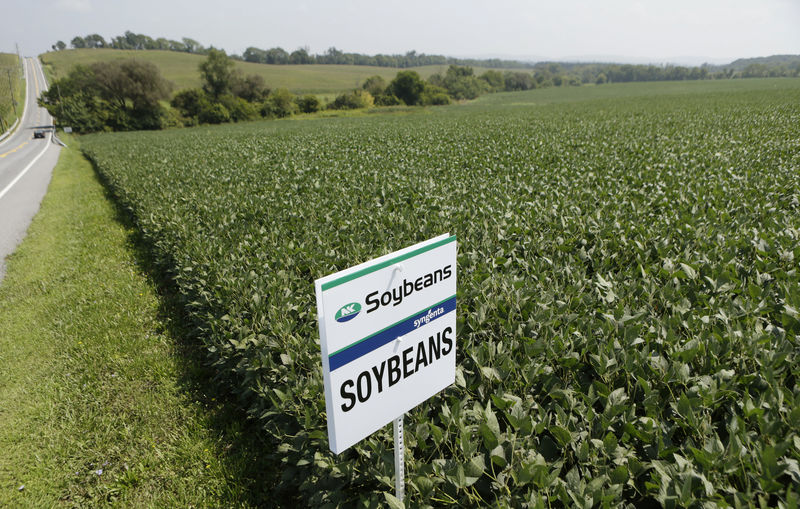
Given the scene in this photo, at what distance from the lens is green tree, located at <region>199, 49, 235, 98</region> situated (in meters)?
69.5

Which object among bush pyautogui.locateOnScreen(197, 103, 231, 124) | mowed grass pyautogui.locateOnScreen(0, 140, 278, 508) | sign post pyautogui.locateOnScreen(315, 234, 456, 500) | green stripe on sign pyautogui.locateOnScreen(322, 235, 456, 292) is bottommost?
bush pyautogui.locateOnScreen(197, 103, 231, 124)

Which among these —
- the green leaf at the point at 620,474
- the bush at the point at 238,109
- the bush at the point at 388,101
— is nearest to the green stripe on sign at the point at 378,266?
the green leaf at the point at 620,474

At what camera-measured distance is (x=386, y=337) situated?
1.95 metres

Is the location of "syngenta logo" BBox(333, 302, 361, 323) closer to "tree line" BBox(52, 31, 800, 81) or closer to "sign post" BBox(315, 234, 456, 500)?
"sign post" BBox(315, 234, 456, 500)

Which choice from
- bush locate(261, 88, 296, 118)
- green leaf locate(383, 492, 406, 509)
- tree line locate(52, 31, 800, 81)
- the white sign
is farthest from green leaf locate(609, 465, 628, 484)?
tree line locate(52, 31, 800, 81)

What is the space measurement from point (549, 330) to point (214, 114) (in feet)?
228

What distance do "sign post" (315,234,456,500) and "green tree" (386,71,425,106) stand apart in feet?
280

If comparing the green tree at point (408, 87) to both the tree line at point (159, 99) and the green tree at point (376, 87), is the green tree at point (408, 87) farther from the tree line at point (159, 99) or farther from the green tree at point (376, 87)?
the green tree at point (376, 87)

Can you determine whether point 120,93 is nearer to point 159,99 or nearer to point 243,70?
point 159,99

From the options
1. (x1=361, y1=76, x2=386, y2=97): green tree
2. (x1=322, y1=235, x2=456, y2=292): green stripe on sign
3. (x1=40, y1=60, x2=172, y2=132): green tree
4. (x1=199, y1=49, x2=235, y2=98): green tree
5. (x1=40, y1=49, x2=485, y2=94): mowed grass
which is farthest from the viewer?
(x1=40, y1=49, x2=485, y2=94): mowed grass

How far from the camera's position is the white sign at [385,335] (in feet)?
5.64

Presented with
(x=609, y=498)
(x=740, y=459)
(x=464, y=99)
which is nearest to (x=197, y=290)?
(x=609, y=498)

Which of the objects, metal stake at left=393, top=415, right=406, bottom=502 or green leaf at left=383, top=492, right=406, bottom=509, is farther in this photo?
metal stake at left=393, top=415, right=406, bottom=502

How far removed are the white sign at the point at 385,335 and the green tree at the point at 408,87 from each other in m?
85.3
